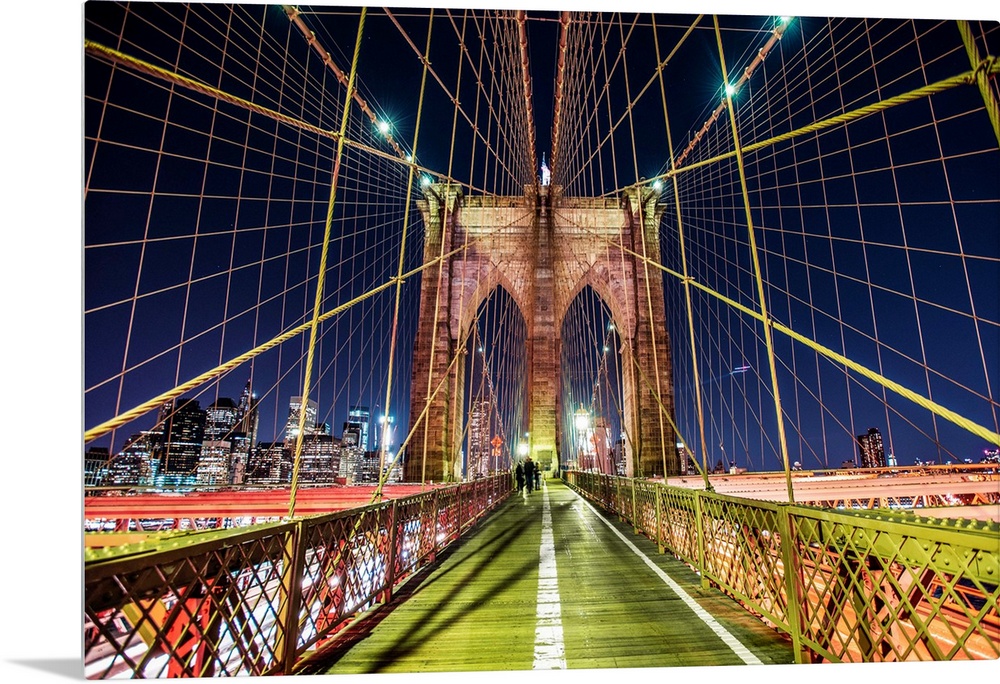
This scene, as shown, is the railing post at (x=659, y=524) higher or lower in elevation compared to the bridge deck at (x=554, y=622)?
higher

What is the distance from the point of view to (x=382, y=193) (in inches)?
639

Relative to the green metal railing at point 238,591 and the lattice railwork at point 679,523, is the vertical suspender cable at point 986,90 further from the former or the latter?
the green metal railing at point 238,591

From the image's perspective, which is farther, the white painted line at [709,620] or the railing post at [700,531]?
the railing post at [700,531]

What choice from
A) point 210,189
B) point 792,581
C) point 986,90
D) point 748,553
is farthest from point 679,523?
point 210,189

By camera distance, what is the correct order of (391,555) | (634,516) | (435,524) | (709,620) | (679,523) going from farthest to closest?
(634,516)
(435,524)
(679,523)
(391,555)
(709,620)

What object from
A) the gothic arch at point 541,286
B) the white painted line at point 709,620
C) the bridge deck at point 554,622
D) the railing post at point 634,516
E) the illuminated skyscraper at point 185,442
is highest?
the gothic arch at point 541,286

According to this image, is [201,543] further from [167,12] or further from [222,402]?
[222,402]

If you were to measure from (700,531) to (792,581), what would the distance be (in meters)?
1.30

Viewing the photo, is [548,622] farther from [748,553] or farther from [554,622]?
[748,553]

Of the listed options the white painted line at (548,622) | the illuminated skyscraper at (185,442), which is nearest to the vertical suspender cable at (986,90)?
→ the white painted line at (548,622)

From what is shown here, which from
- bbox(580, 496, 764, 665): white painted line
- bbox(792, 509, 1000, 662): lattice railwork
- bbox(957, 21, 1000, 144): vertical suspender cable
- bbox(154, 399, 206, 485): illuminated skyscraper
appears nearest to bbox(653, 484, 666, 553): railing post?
bbox(580, 496, 764, 665): white painted line

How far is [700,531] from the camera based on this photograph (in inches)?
132

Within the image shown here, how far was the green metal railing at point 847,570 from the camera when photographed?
1.38m

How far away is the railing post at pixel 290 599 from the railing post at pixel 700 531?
2621 mm
